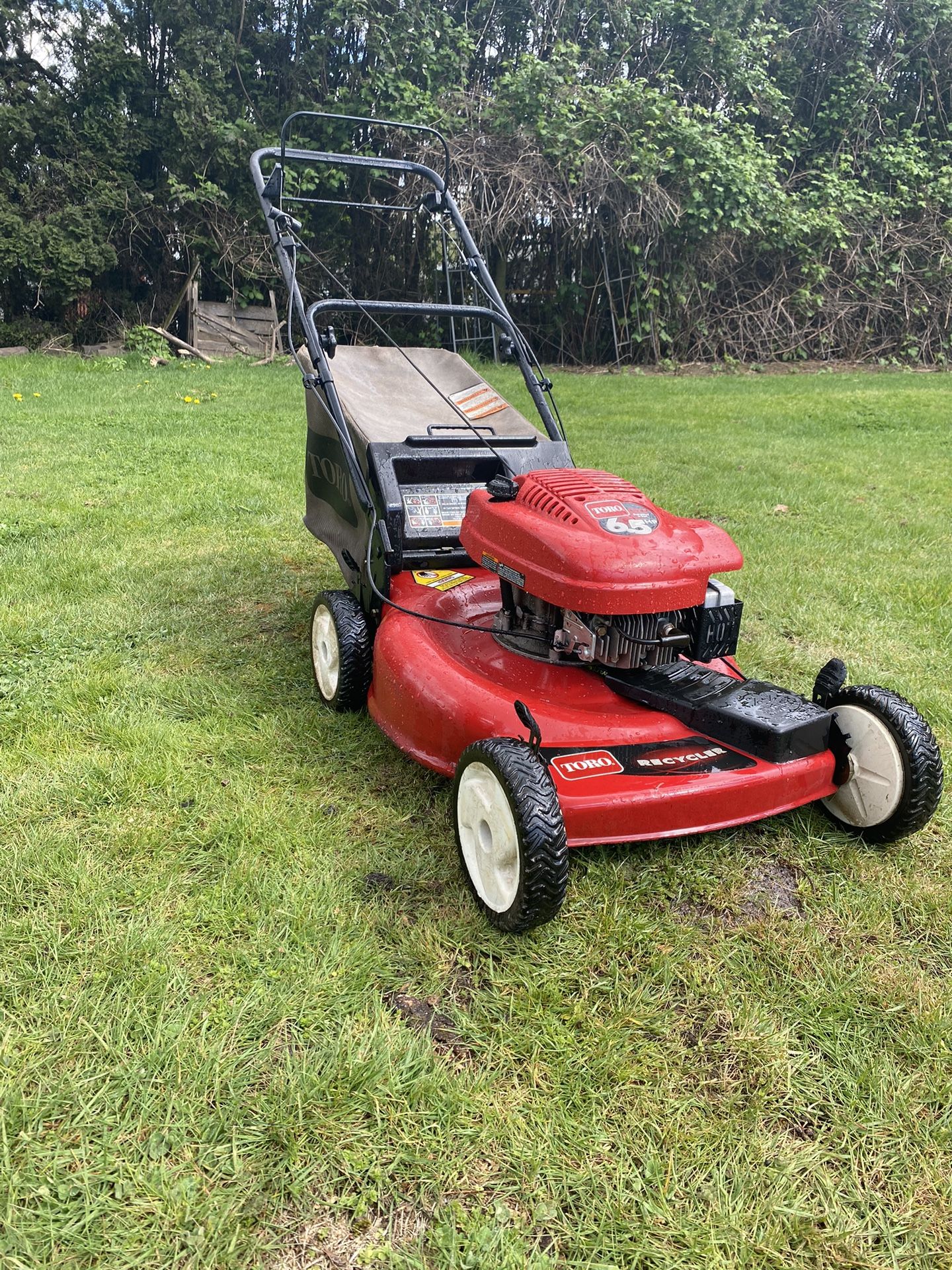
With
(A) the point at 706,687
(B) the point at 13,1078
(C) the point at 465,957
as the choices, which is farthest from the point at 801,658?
(B) the point at 13,1078

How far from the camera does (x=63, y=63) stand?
38.7 ft

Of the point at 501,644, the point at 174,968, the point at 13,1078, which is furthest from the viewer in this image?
the point at 501,644

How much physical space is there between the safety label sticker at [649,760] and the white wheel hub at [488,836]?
0.16 m

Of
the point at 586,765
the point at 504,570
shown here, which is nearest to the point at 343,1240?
the point at 586,765

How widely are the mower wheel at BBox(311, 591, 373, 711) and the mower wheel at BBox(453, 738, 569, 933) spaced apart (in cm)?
83

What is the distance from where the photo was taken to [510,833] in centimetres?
195

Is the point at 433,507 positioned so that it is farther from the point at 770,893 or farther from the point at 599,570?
the point at 770,893

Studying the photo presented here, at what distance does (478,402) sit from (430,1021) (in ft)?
8.21

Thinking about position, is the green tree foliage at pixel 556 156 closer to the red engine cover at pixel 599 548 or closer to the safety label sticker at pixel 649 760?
the red engine cover at pixel 599 548

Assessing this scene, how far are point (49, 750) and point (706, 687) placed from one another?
1876mm

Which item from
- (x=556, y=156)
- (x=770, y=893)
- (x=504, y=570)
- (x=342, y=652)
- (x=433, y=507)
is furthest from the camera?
(x=556, y=156)

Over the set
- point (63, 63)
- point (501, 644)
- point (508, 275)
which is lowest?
point (501, 644)

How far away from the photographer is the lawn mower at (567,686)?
203cm

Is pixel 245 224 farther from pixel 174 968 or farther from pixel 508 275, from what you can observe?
pixel 174 968
